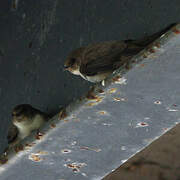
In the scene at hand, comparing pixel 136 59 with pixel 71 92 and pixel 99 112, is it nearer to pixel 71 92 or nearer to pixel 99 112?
pixel 99 112

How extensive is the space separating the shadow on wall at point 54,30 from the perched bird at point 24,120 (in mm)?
53

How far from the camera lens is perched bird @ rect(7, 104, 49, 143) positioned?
1.64m

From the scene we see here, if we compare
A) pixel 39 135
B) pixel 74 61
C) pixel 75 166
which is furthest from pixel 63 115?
pixel 74 61

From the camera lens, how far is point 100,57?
1386 millimetres

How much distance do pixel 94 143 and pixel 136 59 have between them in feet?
0.92

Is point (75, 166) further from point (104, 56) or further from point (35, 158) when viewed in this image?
point (104, 56)

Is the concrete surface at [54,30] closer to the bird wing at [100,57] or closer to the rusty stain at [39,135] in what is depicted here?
the bird wing at [100,57]

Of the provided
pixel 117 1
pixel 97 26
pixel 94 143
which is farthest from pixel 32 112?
pixel 94 143

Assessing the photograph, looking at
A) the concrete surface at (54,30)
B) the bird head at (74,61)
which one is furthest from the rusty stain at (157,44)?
the concrete surface at (54,30)

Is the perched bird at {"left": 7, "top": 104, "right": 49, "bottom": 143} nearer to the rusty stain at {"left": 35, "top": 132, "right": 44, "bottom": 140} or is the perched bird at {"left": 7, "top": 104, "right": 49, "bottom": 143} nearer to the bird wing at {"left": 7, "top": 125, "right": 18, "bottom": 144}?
the bird wing at {"left": 7, "top": 125, "right": 18, "bottom": 144}

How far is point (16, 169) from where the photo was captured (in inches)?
43.9

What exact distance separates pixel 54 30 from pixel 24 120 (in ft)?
1.09

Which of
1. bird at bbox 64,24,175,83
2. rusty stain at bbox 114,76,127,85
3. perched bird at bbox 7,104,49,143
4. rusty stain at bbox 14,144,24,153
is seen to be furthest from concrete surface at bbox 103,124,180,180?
rusty stain at bbox 114,76,127,85

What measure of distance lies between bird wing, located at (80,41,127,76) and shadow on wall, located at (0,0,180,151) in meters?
0.24
